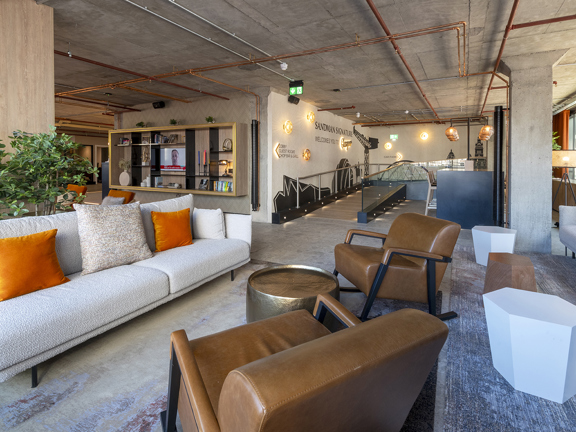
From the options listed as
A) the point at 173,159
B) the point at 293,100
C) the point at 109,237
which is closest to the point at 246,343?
the point at 109,237

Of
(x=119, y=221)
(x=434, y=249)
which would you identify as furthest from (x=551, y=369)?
(x=119, y=221)

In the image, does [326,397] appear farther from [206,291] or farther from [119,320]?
[206,291]

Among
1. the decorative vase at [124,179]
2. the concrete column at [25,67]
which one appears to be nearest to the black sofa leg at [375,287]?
the concrete column at [25,67]

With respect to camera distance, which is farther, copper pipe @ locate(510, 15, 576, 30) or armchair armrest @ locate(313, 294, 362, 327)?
copper pipe @ locate(510, 15, 576, 30)

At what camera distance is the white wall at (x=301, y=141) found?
333 inches

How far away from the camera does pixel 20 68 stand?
3744 millimetres

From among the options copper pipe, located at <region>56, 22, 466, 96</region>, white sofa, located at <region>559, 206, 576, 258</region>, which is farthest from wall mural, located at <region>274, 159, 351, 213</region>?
white sofa, located at <region>559, 206, 576, 258</region>

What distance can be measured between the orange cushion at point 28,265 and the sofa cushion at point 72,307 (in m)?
0.06

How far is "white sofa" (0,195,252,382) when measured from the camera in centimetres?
198

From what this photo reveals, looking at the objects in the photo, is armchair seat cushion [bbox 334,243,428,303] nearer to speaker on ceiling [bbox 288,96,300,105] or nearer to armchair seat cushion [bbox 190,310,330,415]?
armchair seat cushion [bbox 190,310,330,415]

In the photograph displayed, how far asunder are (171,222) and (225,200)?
521cm

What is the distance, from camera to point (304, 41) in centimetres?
518

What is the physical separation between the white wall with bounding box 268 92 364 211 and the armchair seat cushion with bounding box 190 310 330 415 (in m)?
6.63

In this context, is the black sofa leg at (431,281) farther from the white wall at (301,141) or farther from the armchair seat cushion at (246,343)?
the white wall at (301,141)
